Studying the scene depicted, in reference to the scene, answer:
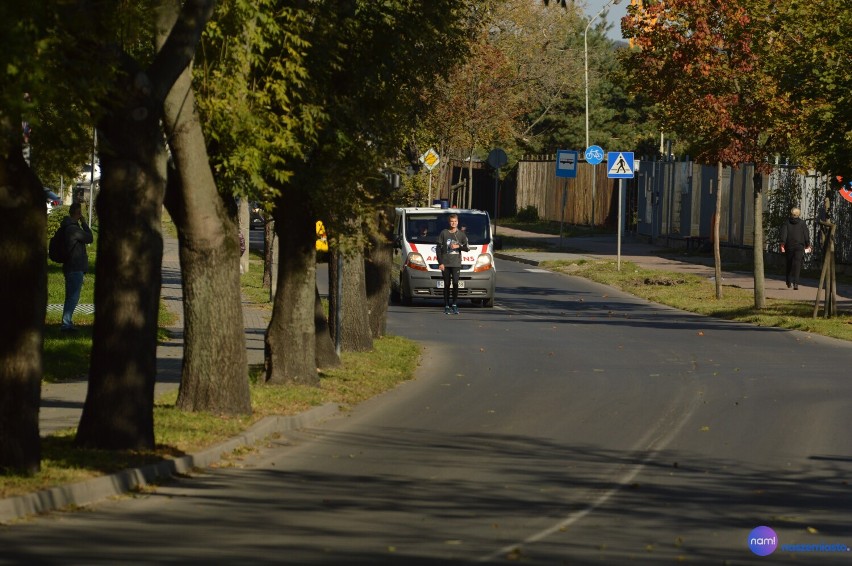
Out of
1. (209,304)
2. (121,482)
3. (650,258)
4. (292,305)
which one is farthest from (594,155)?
(121,482)

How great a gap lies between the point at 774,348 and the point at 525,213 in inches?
1959

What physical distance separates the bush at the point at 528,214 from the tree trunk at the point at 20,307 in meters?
60.2

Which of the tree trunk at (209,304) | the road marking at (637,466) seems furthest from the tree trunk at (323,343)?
the road marking at (637,466)

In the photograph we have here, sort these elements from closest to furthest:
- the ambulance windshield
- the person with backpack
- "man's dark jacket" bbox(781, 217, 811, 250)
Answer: the person with backpack < the ambulance windshield < "man's dark jacket" bbox(781, 217, 811, 250)

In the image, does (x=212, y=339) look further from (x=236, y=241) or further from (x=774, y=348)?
(x=774, y=348)

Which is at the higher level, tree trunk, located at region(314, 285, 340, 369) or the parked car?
the parked car

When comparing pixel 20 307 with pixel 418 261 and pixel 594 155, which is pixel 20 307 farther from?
pixel 594 155

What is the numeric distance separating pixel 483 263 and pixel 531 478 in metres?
18.9

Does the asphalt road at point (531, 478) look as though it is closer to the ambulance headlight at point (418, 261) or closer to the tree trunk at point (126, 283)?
the tree trunk at point (126, 283)

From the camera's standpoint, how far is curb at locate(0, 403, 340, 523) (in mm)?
9141

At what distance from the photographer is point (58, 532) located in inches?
342

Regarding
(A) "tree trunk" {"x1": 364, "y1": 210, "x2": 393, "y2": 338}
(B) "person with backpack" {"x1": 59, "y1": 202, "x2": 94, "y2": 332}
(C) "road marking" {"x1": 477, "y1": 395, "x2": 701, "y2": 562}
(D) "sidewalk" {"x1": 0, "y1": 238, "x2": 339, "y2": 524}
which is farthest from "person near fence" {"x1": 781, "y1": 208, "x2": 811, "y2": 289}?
(C) "road marking" {"x1": 477, "y1": 395, "x2": 701, "y2": 562}

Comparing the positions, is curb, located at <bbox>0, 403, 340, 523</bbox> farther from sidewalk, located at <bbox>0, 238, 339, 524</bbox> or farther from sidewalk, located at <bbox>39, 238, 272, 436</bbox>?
sidewalk, located at <bbox>39, 238, 272, 436</bbox>

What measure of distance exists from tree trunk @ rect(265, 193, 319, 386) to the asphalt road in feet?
3.44
